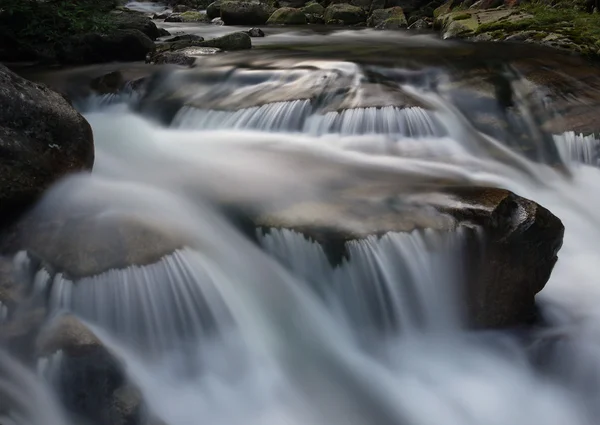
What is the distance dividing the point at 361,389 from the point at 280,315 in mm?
759

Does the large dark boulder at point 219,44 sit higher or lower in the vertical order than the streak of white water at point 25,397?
lower

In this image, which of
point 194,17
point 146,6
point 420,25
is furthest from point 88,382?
point 146,6

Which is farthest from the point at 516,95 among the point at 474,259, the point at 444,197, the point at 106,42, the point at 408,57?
the point at 106,42

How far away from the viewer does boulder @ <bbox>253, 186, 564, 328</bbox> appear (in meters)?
3.98

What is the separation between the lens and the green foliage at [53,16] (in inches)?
257

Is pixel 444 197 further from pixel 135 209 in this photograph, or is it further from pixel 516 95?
pixel 516 95

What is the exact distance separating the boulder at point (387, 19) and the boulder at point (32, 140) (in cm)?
1305

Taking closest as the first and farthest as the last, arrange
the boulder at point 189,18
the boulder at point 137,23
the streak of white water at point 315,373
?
1. the streak of white water at point 315,373
2. the boulder at point 137,23
3. the boulder at point 189,18

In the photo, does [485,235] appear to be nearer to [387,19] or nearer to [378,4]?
[387,19]

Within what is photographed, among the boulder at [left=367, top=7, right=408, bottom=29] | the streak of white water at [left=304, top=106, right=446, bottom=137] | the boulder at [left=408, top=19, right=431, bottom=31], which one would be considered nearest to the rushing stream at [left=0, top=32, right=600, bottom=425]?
the streak of white water at [left=304, top=106, right=446, bottom=137]

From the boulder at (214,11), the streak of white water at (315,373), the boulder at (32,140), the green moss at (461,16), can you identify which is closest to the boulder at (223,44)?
the green moss at (461,16)

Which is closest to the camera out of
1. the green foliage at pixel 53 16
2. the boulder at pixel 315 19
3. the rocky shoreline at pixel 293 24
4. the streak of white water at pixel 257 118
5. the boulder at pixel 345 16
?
the green foliage at pixel 53 16

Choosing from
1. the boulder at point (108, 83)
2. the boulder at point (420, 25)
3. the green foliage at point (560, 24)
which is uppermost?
the boulder at point (108, 83)

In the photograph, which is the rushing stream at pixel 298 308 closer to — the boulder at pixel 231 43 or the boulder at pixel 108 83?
the boulder at pixel 108 83
